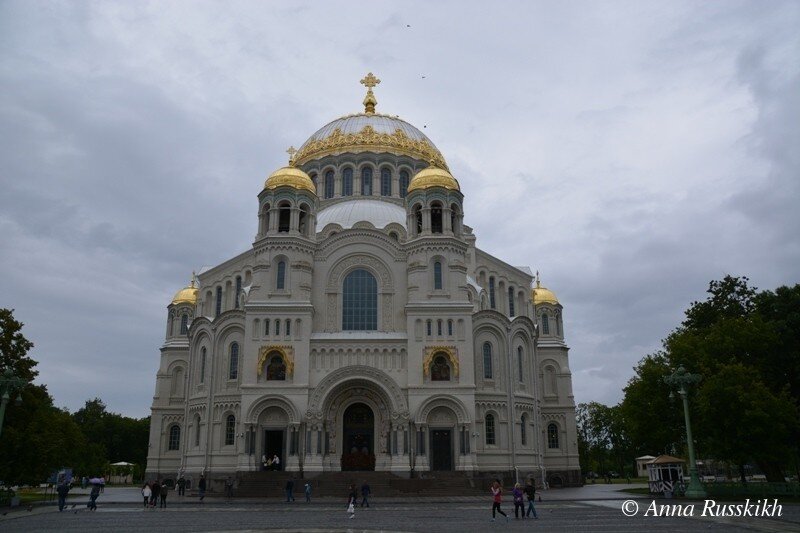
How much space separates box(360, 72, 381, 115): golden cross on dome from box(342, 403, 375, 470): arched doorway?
30.7 m

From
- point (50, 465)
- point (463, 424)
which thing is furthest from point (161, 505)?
point (463, 424)

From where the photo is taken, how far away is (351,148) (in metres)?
55.3

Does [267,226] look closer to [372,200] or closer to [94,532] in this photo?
[372,200]

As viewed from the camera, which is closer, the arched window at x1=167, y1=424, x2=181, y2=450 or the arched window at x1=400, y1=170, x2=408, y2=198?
the arched window at x1=167, y1=424, x2=181, y2=450

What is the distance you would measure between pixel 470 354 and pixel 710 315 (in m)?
15.0

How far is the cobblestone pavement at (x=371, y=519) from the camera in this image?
64.5ft

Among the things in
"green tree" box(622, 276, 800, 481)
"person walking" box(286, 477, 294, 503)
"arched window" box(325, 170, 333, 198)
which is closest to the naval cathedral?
"arched window" box(325, 170, 333, 198)

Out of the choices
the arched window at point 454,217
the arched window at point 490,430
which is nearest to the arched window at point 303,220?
the arched window at point 454,217

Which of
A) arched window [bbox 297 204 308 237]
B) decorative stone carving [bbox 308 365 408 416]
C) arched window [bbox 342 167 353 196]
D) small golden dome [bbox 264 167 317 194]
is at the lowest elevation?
decorative stone carving [bbox 308 365 408 416]

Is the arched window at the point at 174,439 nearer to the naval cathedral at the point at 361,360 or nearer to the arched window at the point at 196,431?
the naval cathedral at the point at 361,360

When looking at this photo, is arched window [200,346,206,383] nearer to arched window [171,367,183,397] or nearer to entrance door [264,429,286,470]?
entrance door [264,429,286,470]

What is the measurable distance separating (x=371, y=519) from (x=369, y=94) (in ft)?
154

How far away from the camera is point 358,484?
37.0 meters

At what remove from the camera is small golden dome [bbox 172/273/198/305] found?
56.0 m
